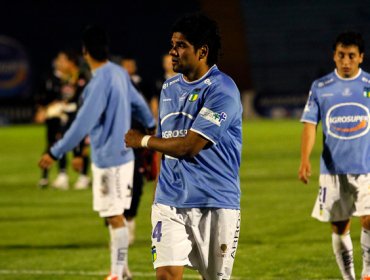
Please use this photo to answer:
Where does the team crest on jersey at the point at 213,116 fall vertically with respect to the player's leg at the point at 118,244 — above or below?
above

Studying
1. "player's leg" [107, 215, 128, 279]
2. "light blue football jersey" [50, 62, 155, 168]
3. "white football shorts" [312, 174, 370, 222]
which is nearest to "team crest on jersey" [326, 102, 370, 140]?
"white football shorts" [312, 174, 370, 222]

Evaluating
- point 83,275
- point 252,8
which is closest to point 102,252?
point 83,275

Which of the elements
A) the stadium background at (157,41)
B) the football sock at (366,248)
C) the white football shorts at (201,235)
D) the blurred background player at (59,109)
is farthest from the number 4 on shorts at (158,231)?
the stadium background at (157,41)

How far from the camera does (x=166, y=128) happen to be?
6207 mm

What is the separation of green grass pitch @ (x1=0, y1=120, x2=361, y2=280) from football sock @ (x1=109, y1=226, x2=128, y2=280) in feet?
2.34

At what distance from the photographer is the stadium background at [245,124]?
10734mm

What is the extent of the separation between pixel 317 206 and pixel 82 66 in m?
8.84

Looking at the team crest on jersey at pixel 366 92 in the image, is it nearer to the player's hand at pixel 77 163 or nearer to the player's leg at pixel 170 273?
the player's hand at pixel 77 163

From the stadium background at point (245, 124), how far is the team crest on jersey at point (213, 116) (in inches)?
146

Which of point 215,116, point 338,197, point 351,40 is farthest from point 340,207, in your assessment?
point 215,116

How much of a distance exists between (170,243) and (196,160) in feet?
1.71

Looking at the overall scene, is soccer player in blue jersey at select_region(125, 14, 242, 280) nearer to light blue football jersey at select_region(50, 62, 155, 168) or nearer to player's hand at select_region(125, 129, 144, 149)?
player's hand at select_region(125, 129, 144, 149)

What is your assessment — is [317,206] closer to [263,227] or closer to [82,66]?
[263,227]

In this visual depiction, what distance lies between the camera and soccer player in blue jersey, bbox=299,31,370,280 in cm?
838
